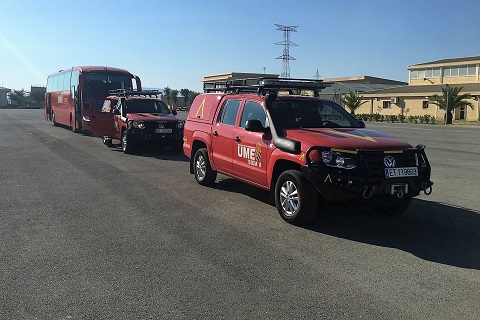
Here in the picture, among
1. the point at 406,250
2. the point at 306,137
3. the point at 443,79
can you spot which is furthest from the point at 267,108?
the point at 443,79

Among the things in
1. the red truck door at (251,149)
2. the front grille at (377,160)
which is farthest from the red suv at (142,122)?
the front grille at (377,160)

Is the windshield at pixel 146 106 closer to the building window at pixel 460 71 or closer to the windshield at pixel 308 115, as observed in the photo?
the windshield at pixel 308 115

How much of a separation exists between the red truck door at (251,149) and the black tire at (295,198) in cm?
61

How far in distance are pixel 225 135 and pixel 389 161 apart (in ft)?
10.7

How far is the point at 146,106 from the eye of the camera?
1648 centimetres

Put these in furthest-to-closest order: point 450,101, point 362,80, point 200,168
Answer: point 362,80 < point 450,101 < point 200,168

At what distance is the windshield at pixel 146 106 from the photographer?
16172 mm

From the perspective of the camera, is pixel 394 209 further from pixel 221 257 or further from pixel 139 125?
pixel 139 125

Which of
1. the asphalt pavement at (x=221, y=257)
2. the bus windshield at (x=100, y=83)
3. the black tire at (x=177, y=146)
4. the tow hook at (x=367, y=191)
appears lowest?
the asphalt pavement at (x=221, y=257)

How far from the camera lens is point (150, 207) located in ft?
24.5

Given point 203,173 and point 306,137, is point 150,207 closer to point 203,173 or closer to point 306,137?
point 203,173

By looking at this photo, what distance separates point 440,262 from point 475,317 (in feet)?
4.37

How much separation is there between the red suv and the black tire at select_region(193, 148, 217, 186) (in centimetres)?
565

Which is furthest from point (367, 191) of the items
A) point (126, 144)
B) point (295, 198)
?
point (126, 144)
